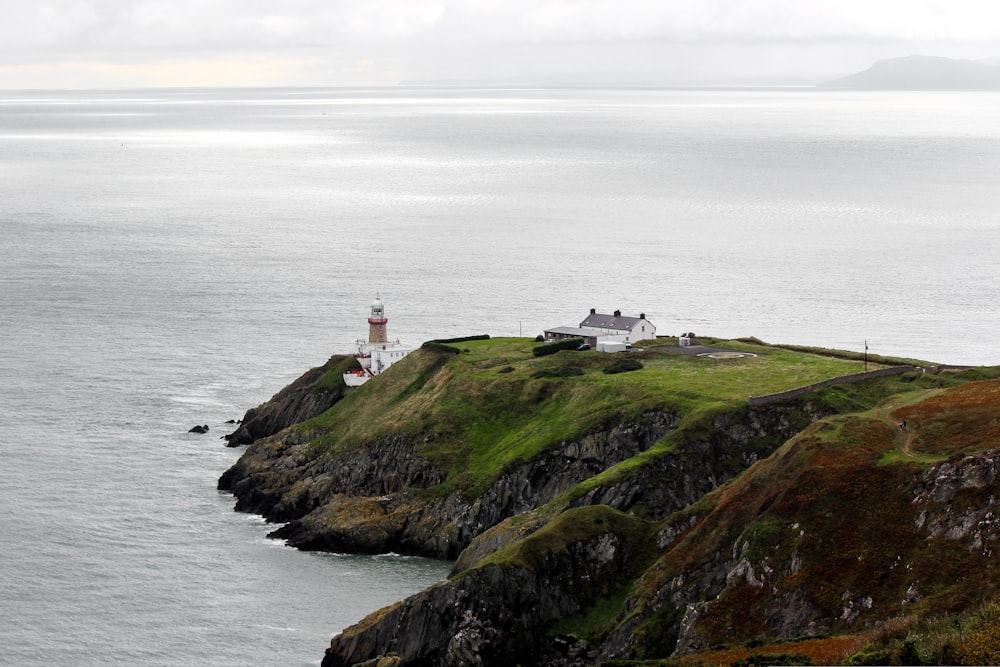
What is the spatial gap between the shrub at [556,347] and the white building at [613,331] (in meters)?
2.05

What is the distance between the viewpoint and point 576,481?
102625mm

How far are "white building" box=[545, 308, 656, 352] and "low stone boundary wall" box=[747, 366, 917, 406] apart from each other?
26521mm

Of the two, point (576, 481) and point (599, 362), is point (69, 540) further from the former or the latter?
point (599, 362)

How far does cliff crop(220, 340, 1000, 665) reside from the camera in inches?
2960

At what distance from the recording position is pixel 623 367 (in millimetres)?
118188

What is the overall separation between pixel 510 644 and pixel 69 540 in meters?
37.2

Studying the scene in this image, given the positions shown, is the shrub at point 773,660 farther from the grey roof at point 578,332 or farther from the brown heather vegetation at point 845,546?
the grey roof at point 578,332

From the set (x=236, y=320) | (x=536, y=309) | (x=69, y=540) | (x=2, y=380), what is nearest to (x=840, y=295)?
Result: (x=536, y=309)

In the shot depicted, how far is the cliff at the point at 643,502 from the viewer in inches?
2960

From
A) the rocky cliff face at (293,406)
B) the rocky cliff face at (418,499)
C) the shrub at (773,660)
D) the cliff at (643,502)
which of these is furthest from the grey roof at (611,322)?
the shrub at (773,660)

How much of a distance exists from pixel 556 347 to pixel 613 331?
8837 mm

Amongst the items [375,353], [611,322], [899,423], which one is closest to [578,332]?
[611,322]

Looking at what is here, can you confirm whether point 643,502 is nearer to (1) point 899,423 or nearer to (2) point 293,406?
(1) point 899,423

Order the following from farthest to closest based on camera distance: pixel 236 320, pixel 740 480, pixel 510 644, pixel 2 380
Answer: pixel 236 320
pixel 2 380
pixel 740 480
pixel 510 644
